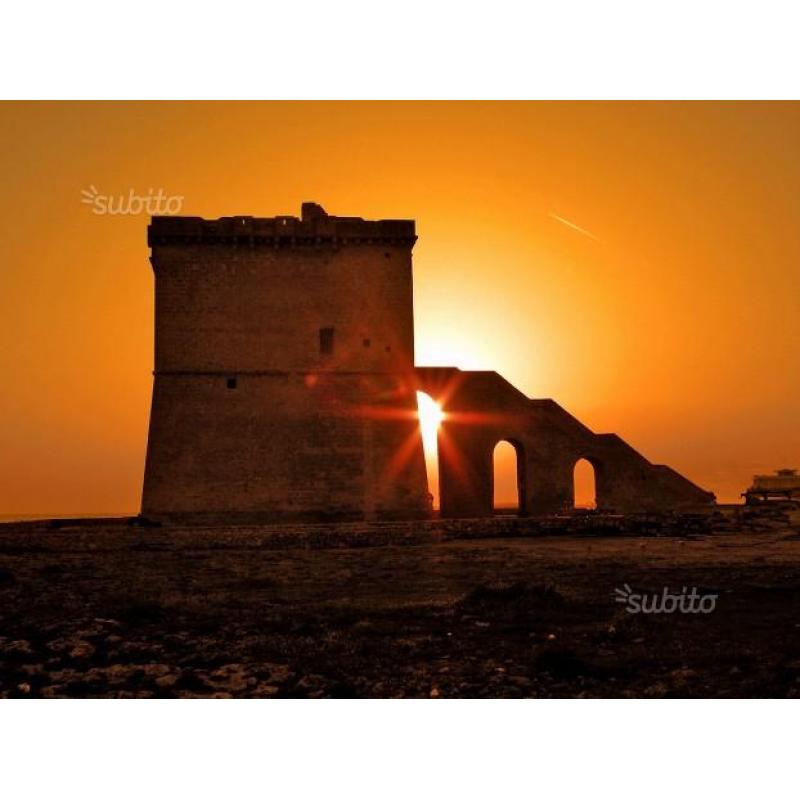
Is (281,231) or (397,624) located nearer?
(397,624)

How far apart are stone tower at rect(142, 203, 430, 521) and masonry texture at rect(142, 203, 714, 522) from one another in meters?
0.03

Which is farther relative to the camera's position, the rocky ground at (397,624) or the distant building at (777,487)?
the distant building at (777,487)

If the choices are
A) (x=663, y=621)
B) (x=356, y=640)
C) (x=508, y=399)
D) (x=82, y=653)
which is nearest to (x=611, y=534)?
(x=508, y=399)

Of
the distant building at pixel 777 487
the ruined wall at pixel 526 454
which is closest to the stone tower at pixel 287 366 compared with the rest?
the ruined wall at pixel 526 454

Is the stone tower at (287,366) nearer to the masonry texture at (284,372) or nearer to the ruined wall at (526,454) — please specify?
the masonry texture at (284,372)

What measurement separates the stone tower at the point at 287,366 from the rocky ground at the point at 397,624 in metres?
7.37

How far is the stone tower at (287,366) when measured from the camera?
84.6 ft

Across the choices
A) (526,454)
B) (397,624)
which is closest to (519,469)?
(526,454)

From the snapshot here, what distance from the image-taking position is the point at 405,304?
26953 millimetres

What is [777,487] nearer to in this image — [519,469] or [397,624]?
[519,469]

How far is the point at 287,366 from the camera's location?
26.4 meters

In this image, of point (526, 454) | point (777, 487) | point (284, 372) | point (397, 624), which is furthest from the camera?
point (777, 487)

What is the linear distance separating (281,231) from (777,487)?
64.1 feet

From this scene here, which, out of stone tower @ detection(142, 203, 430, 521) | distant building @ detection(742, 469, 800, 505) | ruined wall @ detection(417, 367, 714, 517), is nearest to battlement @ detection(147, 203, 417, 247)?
stone tower @ detection(142, 203, 430, 521)
